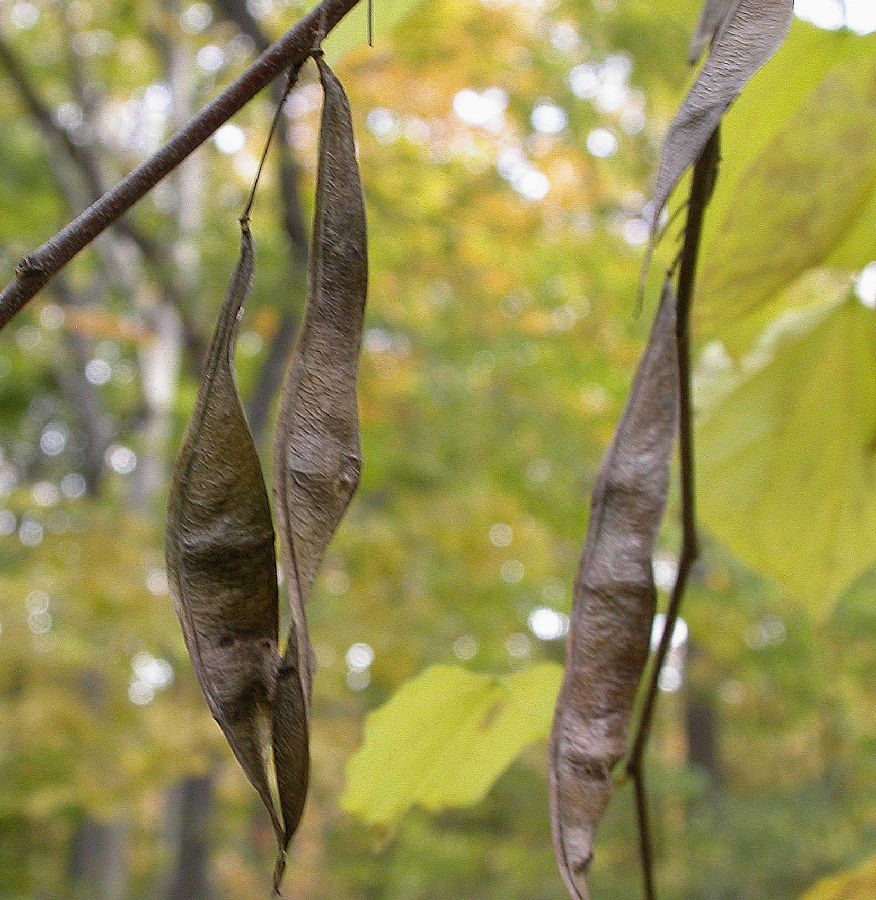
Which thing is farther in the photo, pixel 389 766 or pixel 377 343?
pixel 377 343

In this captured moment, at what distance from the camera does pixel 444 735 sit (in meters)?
0.59

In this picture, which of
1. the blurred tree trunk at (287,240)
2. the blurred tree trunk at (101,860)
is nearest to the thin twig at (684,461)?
the blurred tree trunk at (287,240)

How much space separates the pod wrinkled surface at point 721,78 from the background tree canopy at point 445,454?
34 cm

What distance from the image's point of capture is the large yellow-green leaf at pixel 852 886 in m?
0.53

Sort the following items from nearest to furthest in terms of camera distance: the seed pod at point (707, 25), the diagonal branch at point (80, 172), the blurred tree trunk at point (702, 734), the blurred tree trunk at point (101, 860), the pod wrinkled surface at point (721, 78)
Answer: the pod wrinkled surface at point (721, 78), the seed pod at point (707, 25), the diagonal branch at point (80, 172), the blurred tree trunk at point (101, 860), the blurred tree trunk at point (702, 734)

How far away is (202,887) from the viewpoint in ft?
14.7

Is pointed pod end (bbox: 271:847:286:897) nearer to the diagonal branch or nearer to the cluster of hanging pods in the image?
the cluster of hanging pods

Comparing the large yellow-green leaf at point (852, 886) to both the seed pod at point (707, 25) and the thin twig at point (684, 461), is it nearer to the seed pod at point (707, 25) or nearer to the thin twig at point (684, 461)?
the thin twig at point (684, 461)

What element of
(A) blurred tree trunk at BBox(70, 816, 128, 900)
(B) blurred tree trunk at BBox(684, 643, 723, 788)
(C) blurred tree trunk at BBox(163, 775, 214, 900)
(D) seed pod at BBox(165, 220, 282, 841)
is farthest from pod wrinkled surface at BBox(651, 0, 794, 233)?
(B) blurred tree trunk at BBox(684, 643, 723, 788)

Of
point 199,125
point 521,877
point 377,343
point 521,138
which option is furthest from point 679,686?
point 199,125

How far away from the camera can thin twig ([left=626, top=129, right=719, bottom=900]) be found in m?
0.31

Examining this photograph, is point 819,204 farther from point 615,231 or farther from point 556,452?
point 615,231

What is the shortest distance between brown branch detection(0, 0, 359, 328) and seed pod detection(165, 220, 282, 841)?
0.09 ft

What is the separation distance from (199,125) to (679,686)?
6.90 metres
